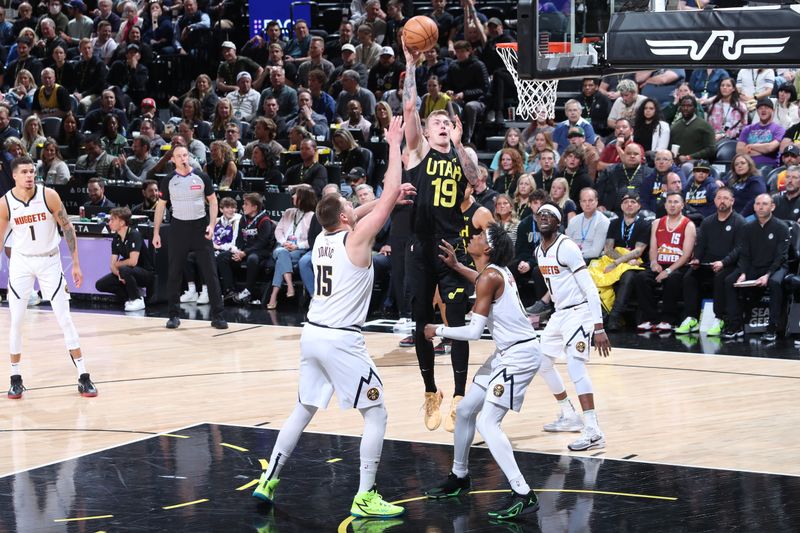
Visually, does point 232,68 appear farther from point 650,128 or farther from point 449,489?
point 449,489

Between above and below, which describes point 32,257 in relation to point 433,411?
above

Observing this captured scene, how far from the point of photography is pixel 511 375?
7.09 metres

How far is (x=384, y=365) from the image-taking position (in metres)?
11.7

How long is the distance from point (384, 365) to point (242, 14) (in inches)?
489

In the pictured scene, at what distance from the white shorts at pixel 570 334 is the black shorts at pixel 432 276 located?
70 centimetres

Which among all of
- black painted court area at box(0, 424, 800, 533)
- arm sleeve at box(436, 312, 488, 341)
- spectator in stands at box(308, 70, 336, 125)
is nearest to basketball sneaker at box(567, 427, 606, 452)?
black painted court area at box(0, 424, 800, 533)


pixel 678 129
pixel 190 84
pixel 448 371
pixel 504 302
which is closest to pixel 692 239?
pixel 678 129

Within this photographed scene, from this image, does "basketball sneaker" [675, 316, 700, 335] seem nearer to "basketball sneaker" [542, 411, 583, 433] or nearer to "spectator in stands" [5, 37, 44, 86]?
"basketball sneaker" [542, 411, 583, 433]

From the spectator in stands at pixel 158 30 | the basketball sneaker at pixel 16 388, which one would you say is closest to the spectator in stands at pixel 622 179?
the basketball sneaker at pixel 16 388

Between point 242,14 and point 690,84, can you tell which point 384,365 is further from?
point 242,14

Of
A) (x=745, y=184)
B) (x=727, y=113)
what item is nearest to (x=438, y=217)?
(x=745, y=184)

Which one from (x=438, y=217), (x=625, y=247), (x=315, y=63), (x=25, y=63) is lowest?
(x=625, y=247)

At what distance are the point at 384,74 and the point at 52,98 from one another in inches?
246

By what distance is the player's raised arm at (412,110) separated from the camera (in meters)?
8.34
